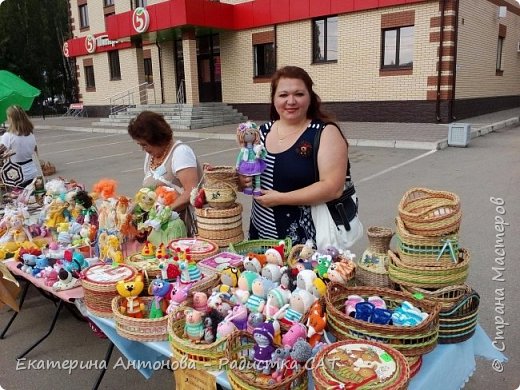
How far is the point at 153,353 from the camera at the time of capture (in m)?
2.25

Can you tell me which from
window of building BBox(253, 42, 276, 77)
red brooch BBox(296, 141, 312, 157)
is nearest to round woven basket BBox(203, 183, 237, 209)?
red brooch BBox(296, 141, 312, 157)

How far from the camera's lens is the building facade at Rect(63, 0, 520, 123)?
13.2 meters

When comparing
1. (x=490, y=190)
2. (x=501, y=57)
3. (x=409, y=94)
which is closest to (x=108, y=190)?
(x=490, y=190)

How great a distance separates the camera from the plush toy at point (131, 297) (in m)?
1.99

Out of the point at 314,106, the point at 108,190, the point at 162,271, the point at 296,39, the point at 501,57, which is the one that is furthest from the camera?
the point at 501,57

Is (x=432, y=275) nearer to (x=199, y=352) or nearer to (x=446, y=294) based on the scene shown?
(x=446, y=294)

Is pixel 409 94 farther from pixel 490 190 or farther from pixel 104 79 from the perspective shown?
pixel 104 79

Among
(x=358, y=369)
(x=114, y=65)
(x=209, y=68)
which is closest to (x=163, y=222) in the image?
(x=358, y=369)

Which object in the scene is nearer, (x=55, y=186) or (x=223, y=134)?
(x=55, y=186)

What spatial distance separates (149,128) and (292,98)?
4.00 feet

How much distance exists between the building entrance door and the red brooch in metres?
17.1

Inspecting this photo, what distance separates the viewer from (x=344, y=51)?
14.6m

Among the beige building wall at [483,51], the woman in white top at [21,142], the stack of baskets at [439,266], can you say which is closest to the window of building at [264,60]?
the beige building wall at [483,51]

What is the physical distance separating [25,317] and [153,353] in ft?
6.60
